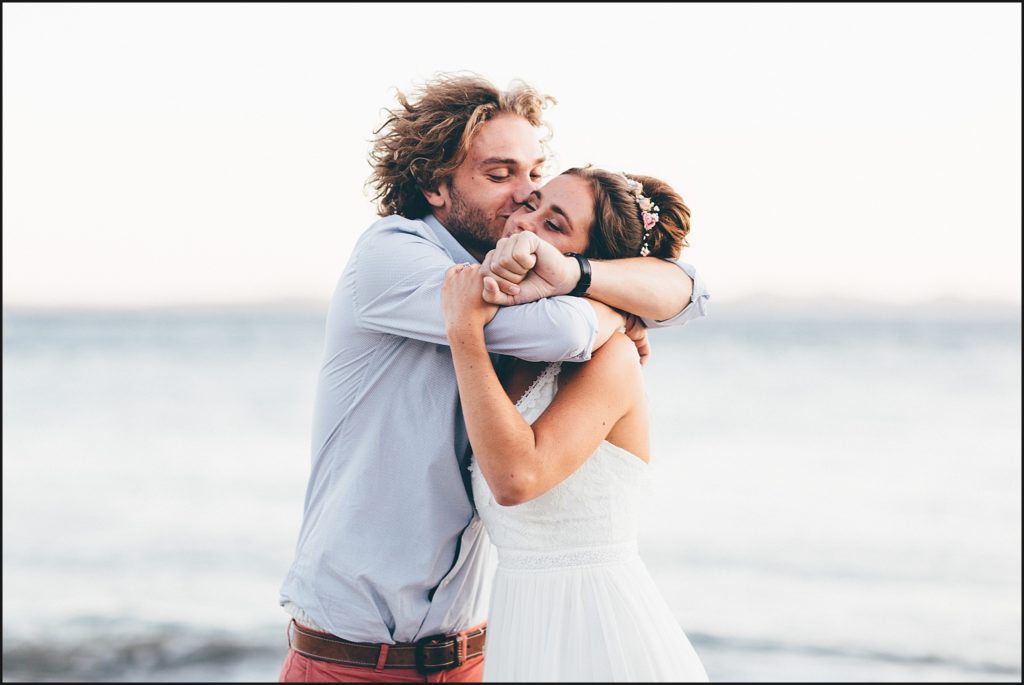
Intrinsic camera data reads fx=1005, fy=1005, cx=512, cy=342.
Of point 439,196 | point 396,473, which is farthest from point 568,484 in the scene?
point 439,196

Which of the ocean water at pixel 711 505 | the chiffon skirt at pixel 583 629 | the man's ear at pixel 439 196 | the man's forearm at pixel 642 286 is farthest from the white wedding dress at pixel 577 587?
the ocean water at pixel 711 505

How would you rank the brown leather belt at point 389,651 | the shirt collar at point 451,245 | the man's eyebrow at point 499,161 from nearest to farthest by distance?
1. the brown leather belt at point 389,651
2. the shirt collar at point 451,245
3. the man's eyebrow at point 499,161

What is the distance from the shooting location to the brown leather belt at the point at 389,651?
2.49m

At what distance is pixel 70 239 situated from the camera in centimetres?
2083

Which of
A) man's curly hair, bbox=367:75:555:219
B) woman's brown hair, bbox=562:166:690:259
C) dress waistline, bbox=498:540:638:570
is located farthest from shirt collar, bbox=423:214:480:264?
dress waistline, bbox=498:540:638:570

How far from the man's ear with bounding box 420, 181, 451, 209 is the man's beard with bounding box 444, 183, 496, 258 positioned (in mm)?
17

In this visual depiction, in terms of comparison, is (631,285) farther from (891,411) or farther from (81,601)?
(891,411)

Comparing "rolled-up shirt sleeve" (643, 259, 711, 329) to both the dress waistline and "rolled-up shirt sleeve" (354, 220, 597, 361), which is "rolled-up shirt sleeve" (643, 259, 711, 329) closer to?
"rolled-up shirt sleeve" (354, 220, 597, 361)

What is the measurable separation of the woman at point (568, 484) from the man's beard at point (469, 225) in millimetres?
216

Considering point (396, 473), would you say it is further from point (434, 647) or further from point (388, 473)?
point (434, 647)

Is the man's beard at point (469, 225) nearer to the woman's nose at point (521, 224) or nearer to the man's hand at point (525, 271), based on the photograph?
the woman's nose at point (521, 224)

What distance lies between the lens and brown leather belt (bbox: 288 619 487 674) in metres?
2.49

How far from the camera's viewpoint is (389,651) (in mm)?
2500

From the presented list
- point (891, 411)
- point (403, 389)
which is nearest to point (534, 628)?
point (403, 389)
